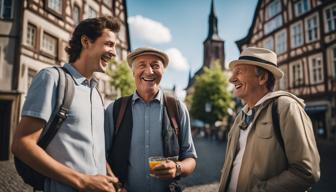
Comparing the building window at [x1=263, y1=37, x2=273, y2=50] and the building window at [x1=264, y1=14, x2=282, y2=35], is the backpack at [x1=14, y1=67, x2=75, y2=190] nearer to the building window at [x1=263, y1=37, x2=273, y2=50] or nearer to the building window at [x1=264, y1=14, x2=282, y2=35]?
the building window at [x1=264, y1=14, x2=282, y2=35]

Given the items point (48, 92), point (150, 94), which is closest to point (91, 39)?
point (48, 92)

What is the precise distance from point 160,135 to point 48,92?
1215mm

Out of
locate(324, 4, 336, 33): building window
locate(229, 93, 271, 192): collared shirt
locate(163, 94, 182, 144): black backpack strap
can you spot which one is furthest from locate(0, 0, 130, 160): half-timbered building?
locate(324, 4, 336, 33): building window

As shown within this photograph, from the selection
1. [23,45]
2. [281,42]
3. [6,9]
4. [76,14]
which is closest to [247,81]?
[23,45]

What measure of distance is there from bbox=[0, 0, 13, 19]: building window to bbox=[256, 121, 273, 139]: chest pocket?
13.0m

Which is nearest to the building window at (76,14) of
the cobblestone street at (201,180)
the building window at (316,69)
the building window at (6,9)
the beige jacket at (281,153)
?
the building window at (6,9)

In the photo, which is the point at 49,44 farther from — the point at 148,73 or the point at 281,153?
the point at 281,153

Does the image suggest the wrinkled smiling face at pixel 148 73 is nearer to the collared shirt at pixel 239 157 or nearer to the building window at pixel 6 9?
the collared shirt at pixel 239 157

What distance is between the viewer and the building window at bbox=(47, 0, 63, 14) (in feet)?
44.6

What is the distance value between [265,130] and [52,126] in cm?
168

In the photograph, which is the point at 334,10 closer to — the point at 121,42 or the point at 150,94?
the point at 121,42

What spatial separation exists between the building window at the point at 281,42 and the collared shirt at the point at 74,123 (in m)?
21.2

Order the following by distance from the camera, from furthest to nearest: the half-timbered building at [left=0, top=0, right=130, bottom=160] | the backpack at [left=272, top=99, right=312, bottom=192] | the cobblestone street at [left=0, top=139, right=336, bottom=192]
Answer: the half-timbered building at [left=0, top=0, right=130, bottom=160]
the cobblestone street at [left=0, top=139, right=336, bottom=192]
the backpack at [left=272, top=99, right=312, bottom=192]

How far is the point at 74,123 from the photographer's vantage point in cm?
175
